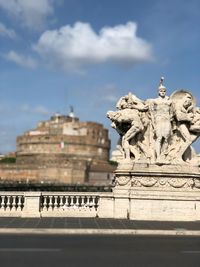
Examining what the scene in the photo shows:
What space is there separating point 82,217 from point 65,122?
405ft

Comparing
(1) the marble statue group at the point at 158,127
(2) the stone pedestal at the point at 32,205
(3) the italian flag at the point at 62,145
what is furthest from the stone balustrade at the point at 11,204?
(3) the italian flag at the point at 62,145

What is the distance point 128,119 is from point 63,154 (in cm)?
11082

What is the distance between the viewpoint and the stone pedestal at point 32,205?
734 inches

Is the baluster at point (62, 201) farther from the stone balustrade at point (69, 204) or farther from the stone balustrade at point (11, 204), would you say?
the stone balustrade at point (11, 204)

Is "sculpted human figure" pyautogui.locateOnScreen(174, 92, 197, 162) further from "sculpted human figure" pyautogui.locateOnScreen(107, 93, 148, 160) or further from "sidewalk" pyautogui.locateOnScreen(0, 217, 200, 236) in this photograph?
"sidewalk" pyautogui.locateOnScreen(0, 217, 200, 236)

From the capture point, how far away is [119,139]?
20.7 metres

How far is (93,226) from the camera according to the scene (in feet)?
51.8

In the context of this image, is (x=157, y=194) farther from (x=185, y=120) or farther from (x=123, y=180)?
(x=185, y=120)

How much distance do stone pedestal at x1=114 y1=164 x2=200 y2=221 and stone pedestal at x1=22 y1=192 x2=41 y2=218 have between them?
9.77 feet

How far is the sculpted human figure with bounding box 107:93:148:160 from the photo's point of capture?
19.7 m
